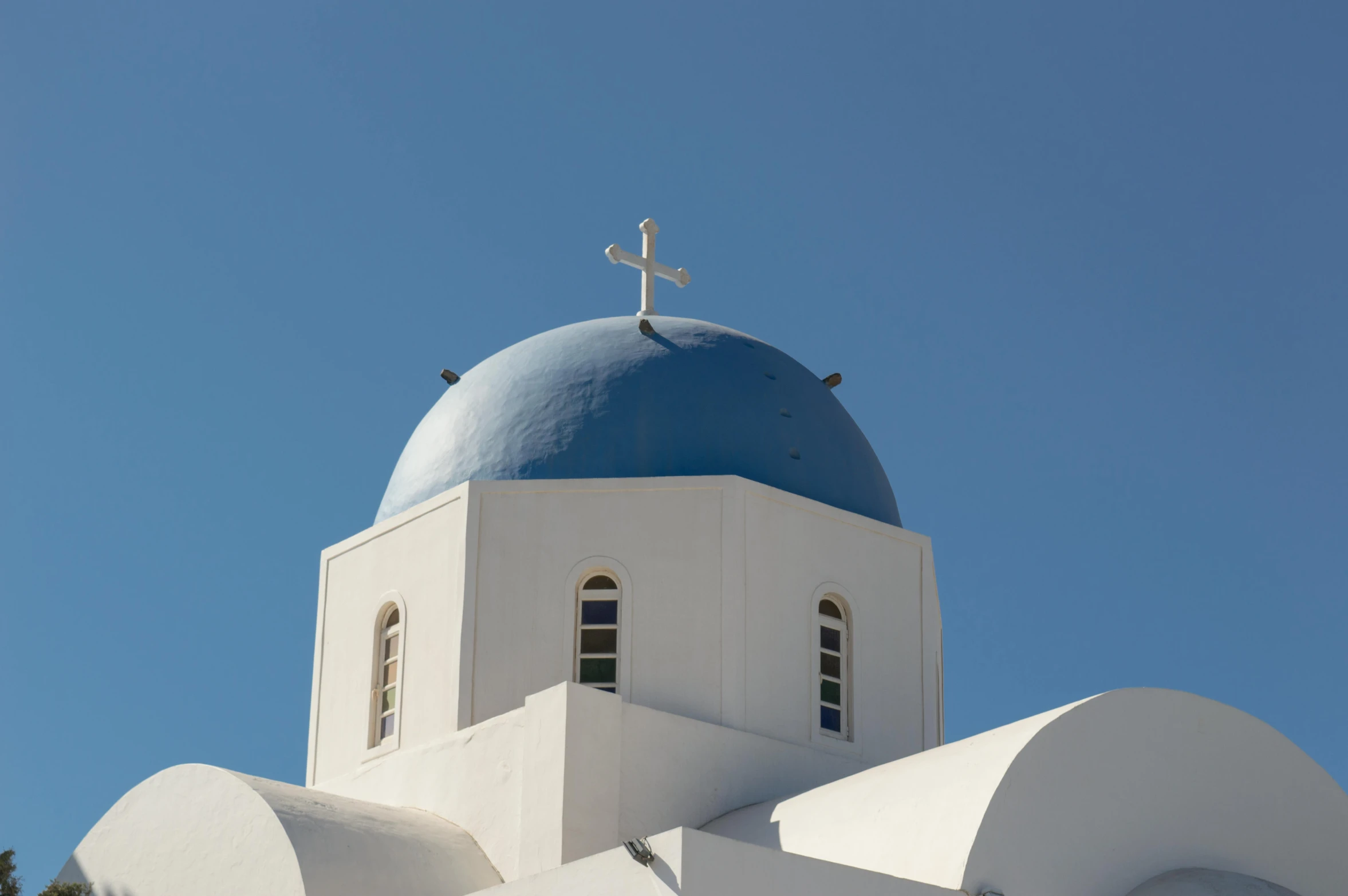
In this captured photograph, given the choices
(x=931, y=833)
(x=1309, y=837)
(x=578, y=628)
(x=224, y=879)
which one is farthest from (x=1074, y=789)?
(x=224, y=879)

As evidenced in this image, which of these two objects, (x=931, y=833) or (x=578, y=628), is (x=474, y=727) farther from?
(x=931, y=833)

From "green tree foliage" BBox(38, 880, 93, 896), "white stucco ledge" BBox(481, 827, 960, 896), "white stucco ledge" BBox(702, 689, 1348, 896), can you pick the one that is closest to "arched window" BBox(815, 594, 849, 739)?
"white stucco ledge" BBox(702, 689, 1348, 896)

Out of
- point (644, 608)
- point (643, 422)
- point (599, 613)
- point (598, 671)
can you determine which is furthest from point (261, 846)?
point (643, 422)

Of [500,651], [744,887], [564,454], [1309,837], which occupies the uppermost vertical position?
[564,454]

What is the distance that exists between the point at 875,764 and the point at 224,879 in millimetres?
5274

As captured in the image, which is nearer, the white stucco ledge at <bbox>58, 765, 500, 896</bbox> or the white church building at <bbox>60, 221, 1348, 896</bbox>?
the white church building at <bbox>60, 221, 1348, 896</bbox>

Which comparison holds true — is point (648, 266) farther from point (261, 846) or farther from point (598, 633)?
point (261, 846)

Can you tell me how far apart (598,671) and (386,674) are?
1.95 metres

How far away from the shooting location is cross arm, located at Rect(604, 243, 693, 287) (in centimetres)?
1609

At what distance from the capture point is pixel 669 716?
12.5 meters

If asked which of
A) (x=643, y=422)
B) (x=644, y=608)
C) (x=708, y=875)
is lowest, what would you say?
(x=708, y=875)

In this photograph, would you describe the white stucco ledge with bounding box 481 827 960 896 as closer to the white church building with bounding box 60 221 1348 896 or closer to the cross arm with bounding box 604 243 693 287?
the white church building with bounding box 60 221 1348 896

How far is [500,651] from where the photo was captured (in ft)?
43.5

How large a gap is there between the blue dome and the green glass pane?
1.53 meters
